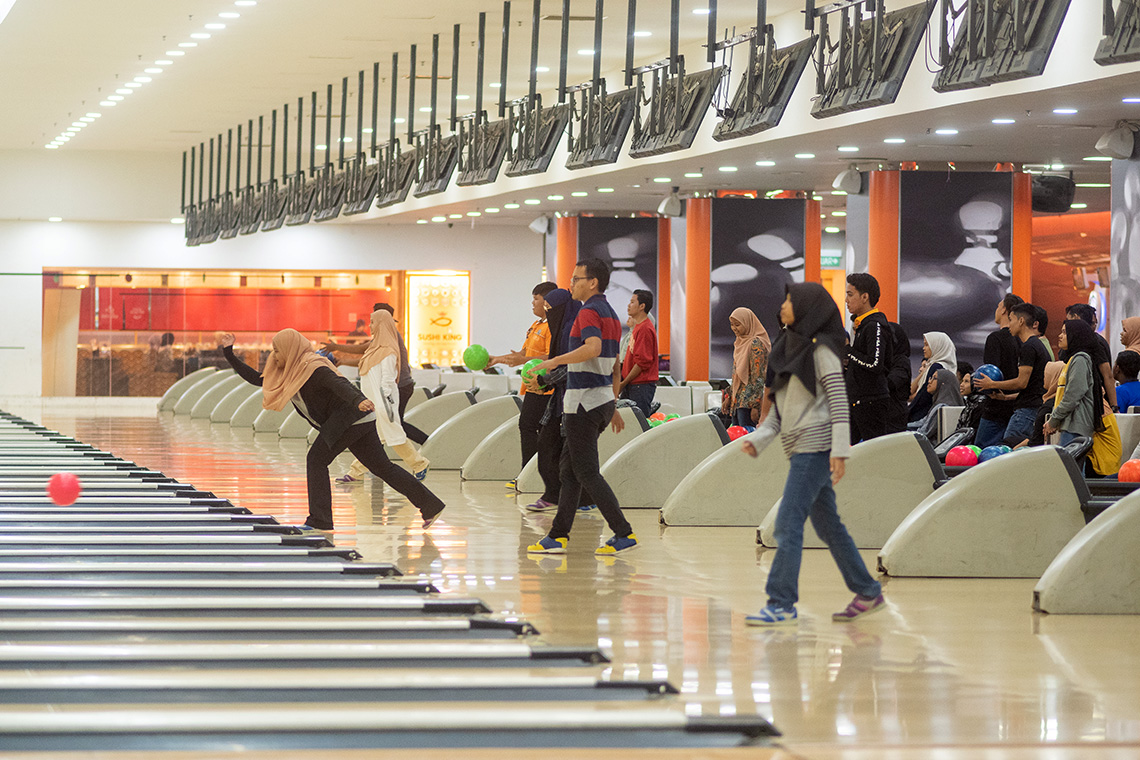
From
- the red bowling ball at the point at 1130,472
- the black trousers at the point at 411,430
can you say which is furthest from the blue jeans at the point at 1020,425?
the black trousers at the point at 411,430

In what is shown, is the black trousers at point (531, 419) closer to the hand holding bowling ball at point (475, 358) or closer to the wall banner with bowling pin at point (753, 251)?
the hand holding bowling ball at point (475, 358)

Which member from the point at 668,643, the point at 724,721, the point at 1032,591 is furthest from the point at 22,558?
the point at 1032,591

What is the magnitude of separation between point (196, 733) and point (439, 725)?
0.67 m

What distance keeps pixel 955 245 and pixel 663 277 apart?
320 inches

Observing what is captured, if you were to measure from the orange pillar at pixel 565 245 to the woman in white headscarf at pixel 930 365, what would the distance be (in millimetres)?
13088

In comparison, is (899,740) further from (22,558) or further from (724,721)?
(22,558)

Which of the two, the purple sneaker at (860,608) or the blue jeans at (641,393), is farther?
the blue jeans at (641,393)

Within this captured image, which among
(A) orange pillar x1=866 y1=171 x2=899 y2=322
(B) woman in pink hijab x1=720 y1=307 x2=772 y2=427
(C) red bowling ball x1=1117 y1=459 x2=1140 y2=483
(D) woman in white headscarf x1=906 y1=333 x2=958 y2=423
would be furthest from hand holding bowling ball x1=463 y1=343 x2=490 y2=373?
(C) red bowling ball x1=1117 y1=459 x2=1140 y2=483

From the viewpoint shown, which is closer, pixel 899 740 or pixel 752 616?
pixel 899 740

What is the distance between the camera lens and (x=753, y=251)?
70.2 ft

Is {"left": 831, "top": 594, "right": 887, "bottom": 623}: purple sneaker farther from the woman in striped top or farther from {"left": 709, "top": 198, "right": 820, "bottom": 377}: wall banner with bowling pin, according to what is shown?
{"left": 709, "top": 198, "right": 820, "bottom": 377}: wall banner with bowling pin

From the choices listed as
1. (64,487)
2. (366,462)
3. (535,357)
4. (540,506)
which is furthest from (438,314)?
(64,487)

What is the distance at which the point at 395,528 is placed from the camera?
922 centimetres

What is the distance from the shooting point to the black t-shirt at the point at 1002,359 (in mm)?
10234
